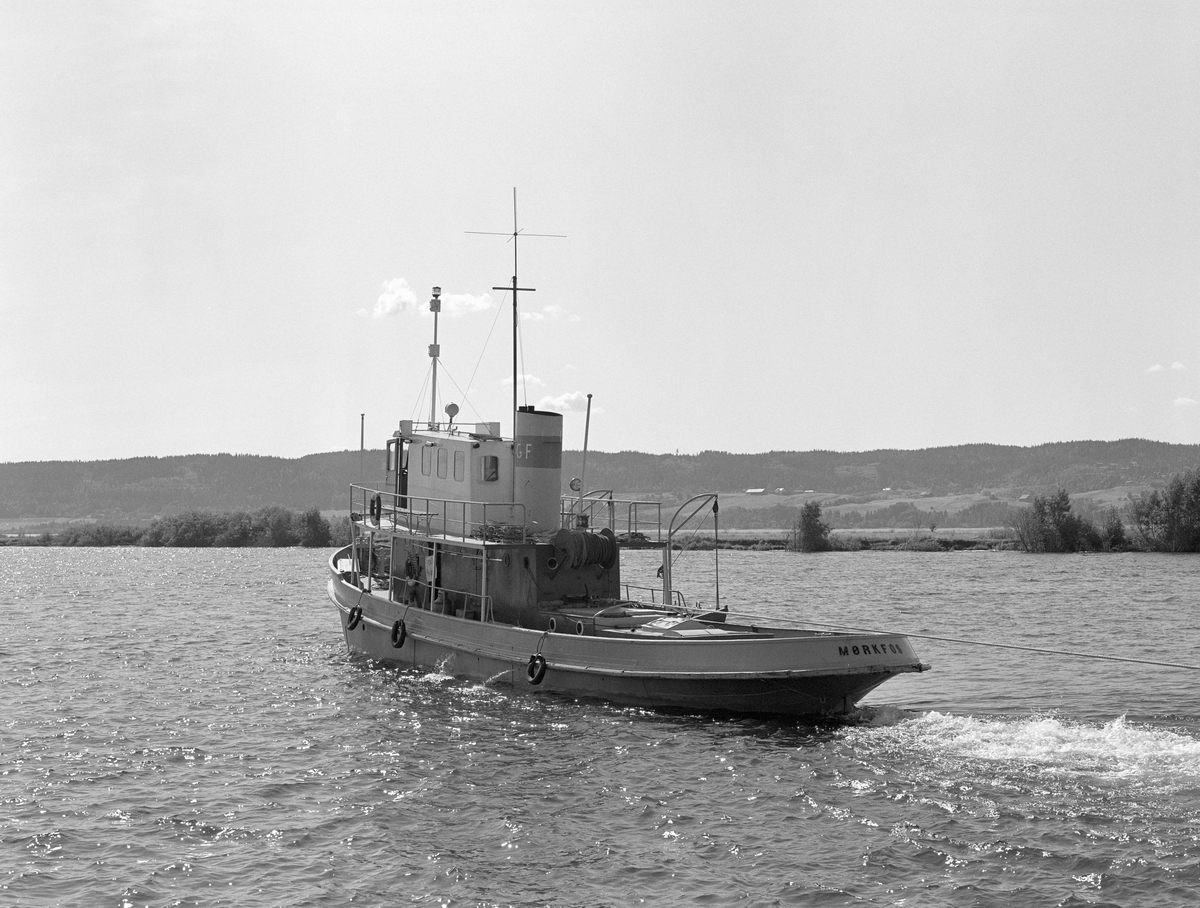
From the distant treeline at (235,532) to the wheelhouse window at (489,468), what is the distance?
3058 inches

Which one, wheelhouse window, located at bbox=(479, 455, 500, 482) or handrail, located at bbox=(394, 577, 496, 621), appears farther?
wheelhouse window, located at bbox=(479, 455, 500, 482)

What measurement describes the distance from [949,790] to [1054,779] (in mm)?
1530

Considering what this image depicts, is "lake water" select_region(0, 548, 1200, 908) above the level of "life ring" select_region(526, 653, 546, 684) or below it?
below

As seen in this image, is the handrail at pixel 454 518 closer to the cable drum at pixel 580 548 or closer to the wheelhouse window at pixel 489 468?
the wheelhouse window at pixel 489 468

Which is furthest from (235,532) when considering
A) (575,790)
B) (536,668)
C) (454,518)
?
(575,790)

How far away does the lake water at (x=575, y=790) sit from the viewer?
39.4ft

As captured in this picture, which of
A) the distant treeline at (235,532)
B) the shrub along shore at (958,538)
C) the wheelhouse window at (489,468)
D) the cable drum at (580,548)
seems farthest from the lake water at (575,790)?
the distant treeline at (235,532)

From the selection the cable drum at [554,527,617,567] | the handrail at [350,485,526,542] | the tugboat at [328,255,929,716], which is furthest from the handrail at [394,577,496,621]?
the cable drum at [554,527,617,567]

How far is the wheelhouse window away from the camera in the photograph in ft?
82.3

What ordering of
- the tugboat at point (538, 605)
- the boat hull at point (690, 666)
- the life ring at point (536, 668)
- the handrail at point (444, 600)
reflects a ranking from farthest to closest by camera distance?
1. the handrail at point (444, 600)
2. the life ring at point (536, 668)
3. the tugboat at point (538, 605)
4. the boat hull at point (690, 666)

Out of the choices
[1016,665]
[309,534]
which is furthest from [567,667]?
[309,534]

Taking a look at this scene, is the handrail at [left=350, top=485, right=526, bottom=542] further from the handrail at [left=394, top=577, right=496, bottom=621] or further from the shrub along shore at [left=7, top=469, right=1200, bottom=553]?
the shrub along shore at [left=7, top=469, right=1200, bottom=553]

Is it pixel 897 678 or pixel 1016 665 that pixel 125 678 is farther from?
pixel 1016 665

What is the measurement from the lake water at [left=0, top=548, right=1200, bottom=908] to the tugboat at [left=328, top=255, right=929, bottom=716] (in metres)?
0.63
